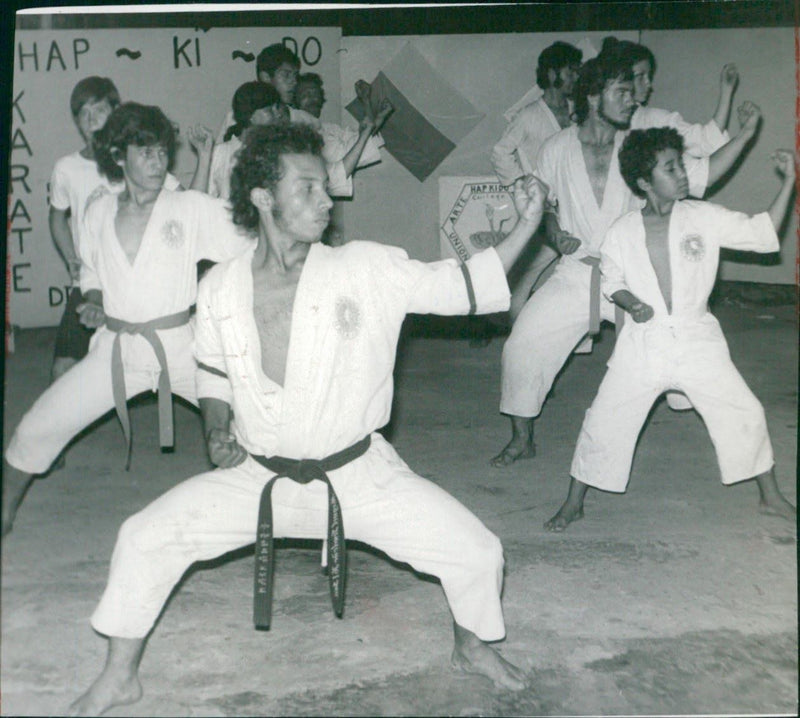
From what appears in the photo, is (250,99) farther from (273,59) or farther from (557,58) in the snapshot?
(557,58)

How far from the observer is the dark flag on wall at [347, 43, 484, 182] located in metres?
7.50

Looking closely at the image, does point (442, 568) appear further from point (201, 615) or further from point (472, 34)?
point (472, 34)

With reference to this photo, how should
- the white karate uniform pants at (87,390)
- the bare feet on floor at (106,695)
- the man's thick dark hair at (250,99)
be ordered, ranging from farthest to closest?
the man's thick dark hair at (250,99) < the white karate uniform pants at (87,390) < the bare feet on floor at (106,695)

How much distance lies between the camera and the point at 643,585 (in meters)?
3.76

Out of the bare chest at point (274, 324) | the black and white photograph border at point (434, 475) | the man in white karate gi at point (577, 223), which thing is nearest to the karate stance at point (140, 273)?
the black and white photograph border at point (434, 475)

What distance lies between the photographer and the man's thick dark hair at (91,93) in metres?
4.59

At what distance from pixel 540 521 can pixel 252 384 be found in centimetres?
179

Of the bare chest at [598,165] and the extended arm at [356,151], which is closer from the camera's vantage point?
the bare chest at [598,165]

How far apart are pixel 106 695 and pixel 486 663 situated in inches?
44.7

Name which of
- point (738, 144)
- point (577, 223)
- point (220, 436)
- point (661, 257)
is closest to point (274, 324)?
point (220, 436)

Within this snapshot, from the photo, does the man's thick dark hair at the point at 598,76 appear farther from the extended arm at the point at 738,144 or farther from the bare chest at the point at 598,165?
the extended arm at the point at 738,144

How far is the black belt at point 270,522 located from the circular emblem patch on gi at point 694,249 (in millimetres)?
1771

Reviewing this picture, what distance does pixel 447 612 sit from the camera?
3627 millimetres

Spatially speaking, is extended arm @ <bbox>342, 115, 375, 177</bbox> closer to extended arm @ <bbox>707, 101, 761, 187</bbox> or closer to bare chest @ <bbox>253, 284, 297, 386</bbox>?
extended arm @ <bbox>707, 101, 761, 187</bbox>
